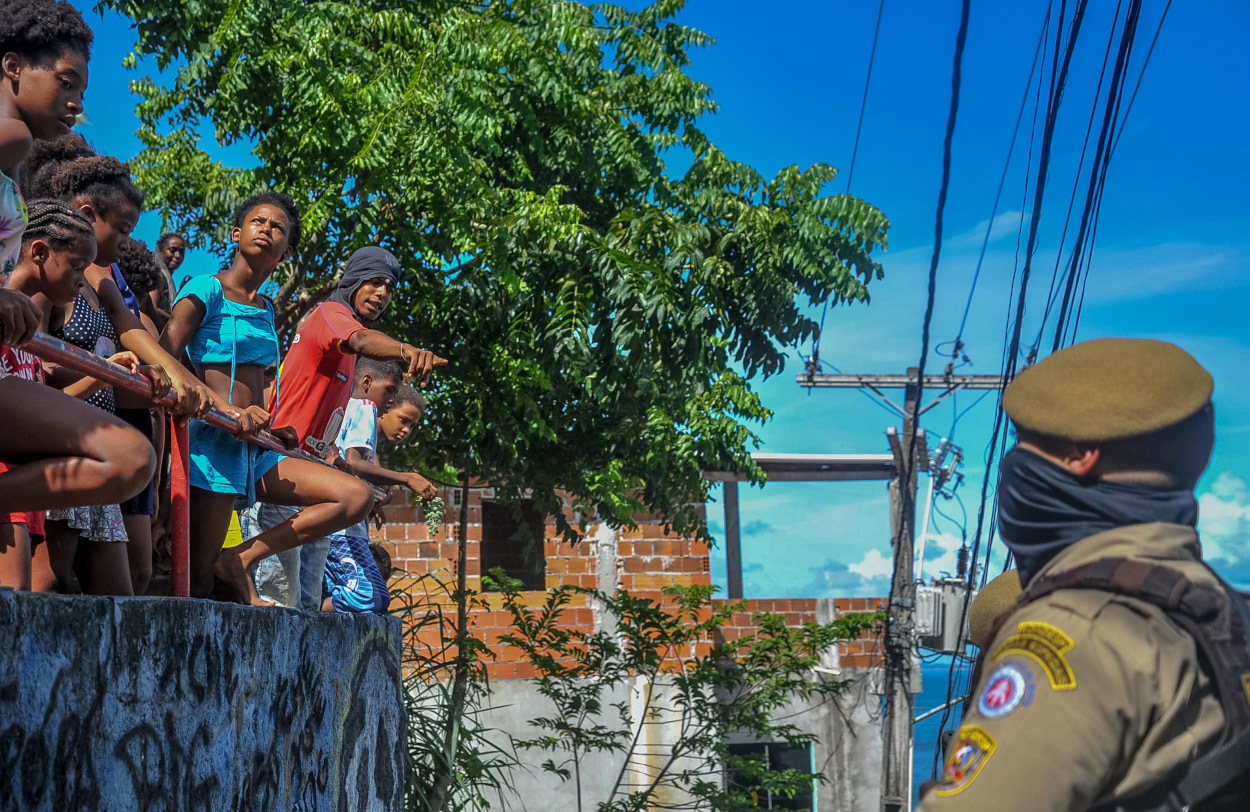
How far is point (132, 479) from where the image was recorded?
2586mm

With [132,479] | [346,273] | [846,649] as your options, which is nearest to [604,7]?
[346,273]

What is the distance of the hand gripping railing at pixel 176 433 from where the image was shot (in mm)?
2547

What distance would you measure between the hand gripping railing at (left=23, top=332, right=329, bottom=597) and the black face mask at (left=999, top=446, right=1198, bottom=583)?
1.95 meters

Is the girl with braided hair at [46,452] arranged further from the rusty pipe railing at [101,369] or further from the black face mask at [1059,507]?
the black face mask at [1059,507]

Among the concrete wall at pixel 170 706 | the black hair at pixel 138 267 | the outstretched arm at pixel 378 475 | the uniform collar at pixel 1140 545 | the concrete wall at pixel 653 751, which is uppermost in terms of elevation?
the black hair at pixel 138 267

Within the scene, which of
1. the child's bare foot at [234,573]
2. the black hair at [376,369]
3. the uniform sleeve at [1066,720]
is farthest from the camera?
the black hair at [376,369]

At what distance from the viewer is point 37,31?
2.80 meters

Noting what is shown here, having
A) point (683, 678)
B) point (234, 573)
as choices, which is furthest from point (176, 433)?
point (683, 678)

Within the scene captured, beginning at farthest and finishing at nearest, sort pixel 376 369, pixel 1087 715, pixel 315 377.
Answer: pixel 376 369, pixel 315 377, pixel 1087 715

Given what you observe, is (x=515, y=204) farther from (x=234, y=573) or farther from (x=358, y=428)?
(x=234, y=573)

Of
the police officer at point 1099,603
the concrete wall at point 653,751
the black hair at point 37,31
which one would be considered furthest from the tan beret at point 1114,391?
the concrete wall at point 653,751

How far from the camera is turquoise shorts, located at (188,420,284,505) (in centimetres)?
354

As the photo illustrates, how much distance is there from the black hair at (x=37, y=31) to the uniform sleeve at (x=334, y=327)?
1.41 m

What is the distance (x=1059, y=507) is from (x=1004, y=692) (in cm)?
24
